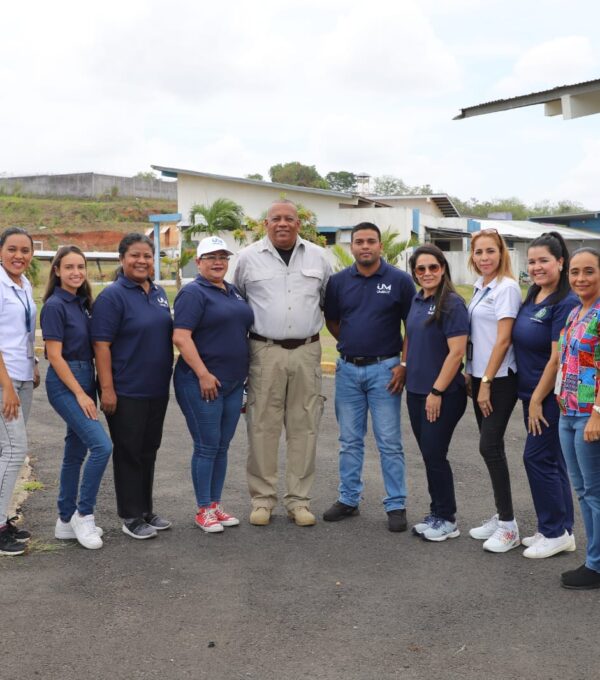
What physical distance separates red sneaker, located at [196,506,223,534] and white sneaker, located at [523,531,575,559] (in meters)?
2.05

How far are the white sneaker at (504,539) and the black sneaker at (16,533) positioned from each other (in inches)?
118

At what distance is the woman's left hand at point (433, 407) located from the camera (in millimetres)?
5355

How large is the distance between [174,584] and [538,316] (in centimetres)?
268

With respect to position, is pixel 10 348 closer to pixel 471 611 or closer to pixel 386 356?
pixel 386 356

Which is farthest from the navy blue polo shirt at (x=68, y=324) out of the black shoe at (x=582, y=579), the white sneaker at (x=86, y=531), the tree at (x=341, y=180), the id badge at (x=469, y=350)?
the tree at (x=341, y=180)

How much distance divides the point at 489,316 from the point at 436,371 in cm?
51

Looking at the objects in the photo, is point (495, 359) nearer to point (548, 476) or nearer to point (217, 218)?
point (548, 476)

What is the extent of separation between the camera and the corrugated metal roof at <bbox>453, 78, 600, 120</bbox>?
29.5ft

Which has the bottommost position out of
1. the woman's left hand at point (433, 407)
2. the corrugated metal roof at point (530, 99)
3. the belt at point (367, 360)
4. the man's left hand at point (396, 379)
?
the woman's left hand at point (433, 407)

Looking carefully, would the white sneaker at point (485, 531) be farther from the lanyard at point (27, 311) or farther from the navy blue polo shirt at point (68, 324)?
the lanyard at point (27, 311)

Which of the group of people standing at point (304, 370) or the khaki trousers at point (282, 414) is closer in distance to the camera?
the group of people standing at point (304, 370)

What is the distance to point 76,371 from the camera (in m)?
5.24

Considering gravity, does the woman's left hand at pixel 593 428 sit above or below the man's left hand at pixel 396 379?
below

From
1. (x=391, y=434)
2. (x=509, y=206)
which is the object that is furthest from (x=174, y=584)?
(x=509, y=206)
